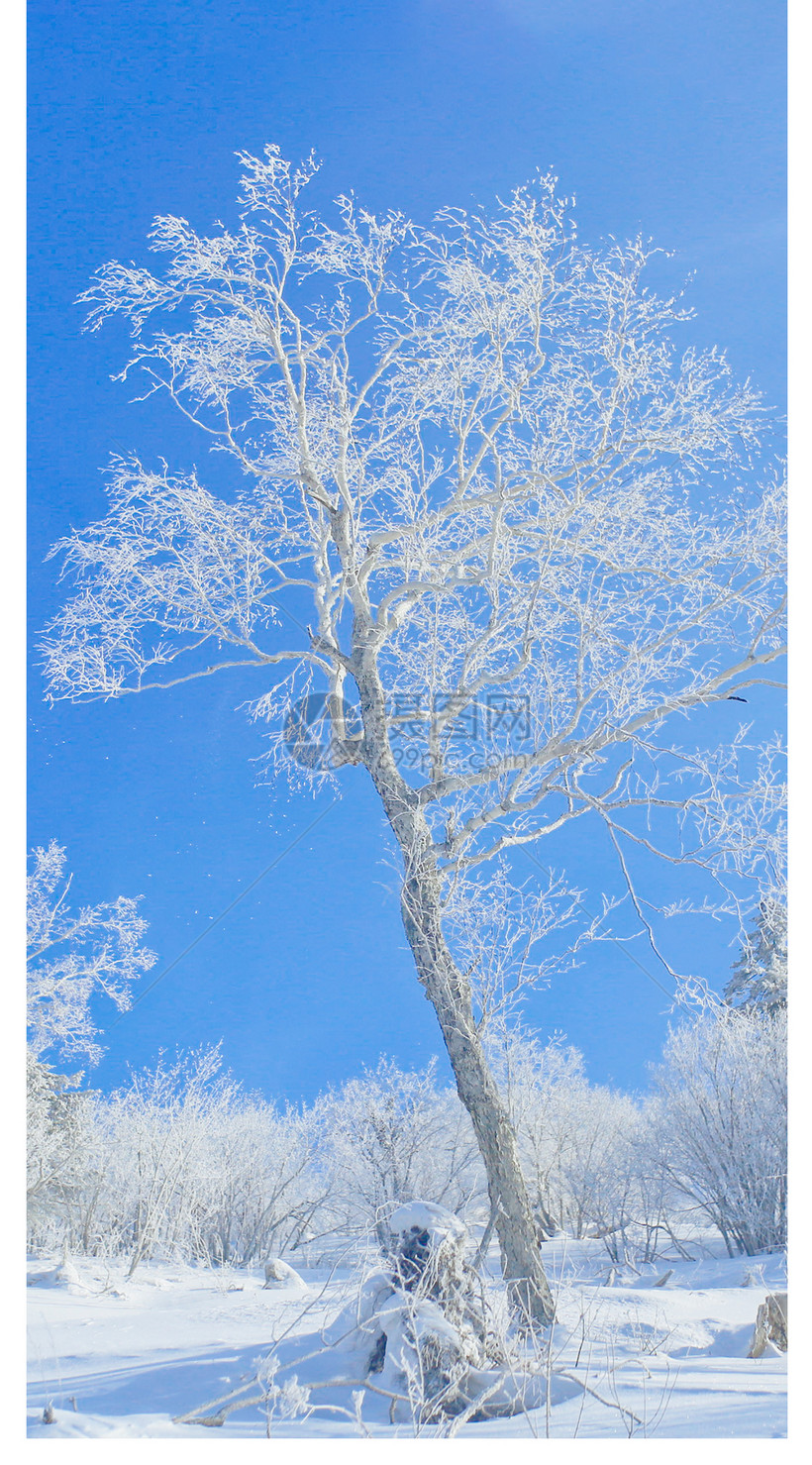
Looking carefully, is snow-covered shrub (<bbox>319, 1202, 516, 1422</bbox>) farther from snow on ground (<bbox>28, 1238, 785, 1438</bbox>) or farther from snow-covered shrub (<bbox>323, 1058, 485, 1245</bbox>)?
snow-covered shrub (<bbox>323, 1058, 485, 1245</bbox>)

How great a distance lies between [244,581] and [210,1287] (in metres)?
6.30

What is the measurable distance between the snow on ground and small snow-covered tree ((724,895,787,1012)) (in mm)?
2316

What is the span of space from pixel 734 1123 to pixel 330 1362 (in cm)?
1006

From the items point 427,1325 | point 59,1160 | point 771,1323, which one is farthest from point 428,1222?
point 59,1160

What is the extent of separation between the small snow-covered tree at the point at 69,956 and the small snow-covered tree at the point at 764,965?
7805 mm

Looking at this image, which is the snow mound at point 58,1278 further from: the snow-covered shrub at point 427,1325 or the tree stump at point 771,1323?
the tree stump at point 771,1323

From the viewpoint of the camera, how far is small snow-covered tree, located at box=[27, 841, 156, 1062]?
1149cm

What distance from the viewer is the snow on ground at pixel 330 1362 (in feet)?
11.3

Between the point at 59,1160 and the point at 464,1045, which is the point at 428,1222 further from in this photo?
the point at 59,1160

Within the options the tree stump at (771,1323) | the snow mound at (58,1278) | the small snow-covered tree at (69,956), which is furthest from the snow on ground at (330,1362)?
the small snow-covered tree at (69,956)

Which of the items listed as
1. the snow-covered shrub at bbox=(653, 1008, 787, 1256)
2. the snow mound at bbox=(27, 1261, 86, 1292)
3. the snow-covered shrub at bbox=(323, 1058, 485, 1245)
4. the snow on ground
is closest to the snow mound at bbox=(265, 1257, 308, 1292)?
the snow mound at bbox=(27, 1261, 86, 1292)

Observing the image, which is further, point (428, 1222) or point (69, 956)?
point (69, 956)

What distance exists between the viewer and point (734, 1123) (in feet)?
41.4

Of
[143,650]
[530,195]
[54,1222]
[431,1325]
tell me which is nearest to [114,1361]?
[431,1325]
